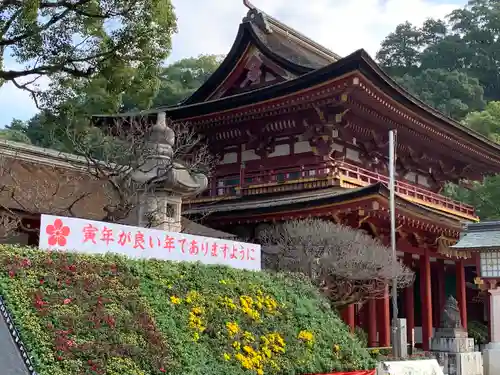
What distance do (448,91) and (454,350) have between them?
Result: 40985 millimetres

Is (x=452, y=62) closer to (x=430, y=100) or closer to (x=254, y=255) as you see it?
(x=430, y=100)

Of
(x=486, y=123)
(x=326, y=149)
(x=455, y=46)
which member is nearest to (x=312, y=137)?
(x=326, y=149)

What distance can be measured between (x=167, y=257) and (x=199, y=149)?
1157 centimetres

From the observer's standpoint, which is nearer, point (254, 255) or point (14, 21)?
point (254, 255)

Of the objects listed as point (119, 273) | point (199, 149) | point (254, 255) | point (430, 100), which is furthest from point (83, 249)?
point (430, 100)

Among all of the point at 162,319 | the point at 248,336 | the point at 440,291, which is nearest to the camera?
the point at 162,319

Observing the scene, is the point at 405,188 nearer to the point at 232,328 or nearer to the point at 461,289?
the point at 461,289

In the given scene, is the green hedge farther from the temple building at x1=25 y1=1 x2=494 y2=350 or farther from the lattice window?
the lattice window

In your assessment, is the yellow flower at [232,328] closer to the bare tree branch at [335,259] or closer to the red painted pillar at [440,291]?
the bare tree branch at [335,259]

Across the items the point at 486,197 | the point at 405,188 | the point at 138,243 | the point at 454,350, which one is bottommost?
the point at 454,350

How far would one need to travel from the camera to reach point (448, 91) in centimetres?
5225

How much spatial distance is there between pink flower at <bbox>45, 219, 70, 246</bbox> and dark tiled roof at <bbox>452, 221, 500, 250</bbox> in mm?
11540

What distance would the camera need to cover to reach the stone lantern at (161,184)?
453 inches

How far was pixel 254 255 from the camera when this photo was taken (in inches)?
419
